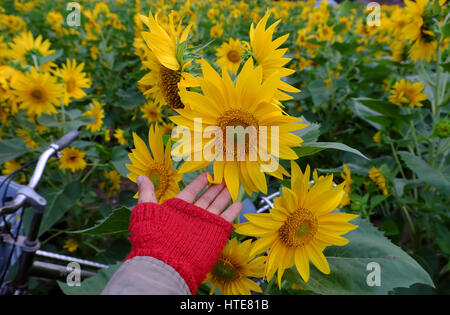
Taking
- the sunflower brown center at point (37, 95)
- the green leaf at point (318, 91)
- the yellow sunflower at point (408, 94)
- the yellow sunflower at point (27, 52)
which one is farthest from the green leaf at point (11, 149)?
the yellow sunflower at point (408, 94)

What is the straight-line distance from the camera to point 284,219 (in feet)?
2.00

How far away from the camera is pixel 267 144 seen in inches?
21.5

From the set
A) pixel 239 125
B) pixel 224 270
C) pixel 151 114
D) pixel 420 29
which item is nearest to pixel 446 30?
pixel 420 29

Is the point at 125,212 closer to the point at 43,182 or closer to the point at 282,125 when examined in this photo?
the point at 282,125

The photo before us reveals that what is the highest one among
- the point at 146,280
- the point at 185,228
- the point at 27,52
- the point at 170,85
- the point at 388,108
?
the point at 27,52

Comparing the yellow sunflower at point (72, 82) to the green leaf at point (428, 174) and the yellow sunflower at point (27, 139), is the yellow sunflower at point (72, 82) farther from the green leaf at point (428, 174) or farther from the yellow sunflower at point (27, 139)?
the green leaf at point (428, 174)

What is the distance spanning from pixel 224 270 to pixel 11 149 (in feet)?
4.22

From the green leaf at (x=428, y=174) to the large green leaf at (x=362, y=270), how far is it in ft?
1.63

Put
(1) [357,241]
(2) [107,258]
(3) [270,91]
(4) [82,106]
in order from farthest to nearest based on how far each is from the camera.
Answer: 1. (4) [82,106]
2. (2) [107,258]
3. (1) [357,241]
4. (3) [270,91]

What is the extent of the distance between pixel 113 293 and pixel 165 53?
0.43 meters

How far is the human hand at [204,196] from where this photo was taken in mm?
610

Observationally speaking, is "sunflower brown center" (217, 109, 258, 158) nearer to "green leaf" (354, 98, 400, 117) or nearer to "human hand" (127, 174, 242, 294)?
"human hand" (127, 174, 242, 294)

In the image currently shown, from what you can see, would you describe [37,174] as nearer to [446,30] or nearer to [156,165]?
[156,165]
